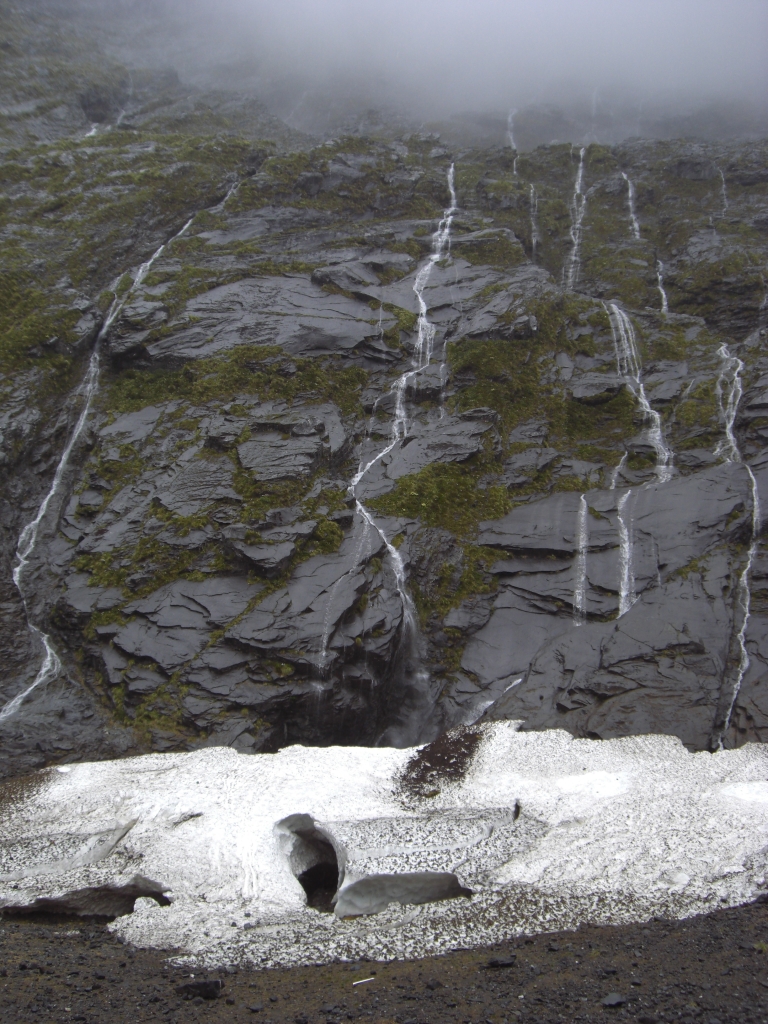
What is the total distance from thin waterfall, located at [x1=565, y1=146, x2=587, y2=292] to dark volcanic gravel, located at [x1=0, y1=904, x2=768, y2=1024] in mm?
28098

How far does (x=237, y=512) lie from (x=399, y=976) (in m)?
13.9

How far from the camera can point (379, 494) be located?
21594 millimetres

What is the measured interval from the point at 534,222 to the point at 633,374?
14500mm

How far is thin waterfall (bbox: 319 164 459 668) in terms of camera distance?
19391 mm

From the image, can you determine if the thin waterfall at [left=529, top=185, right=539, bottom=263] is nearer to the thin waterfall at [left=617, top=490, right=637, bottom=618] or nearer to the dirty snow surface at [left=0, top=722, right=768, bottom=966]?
the thin waterfall at [left=617, top=490, right=637, bottom=618]

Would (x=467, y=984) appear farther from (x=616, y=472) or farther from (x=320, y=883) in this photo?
(x=616, y=472)

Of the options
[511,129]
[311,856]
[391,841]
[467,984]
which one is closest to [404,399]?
[311,856]

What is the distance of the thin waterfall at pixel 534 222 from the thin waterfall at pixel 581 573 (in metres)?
19.4

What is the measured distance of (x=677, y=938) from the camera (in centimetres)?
824

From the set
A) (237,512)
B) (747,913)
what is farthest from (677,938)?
(237,512)

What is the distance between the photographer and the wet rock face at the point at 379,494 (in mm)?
16797

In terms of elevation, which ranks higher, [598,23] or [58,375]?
[598,23]

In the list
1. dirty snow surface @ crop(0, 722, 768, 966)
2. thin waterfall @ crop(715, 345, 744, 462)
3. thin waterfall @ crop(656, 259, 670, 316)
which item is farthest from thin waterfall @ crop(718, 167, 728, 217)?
dirty snow surface @ crop(0, 722, 768, 966)

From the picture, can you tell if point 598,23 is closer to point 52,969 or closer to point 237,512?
point 237,512
